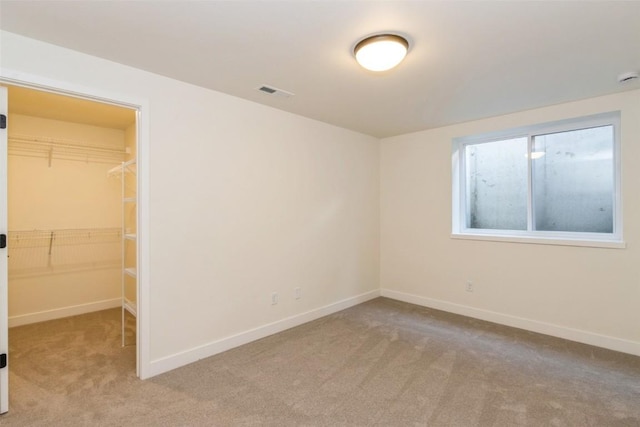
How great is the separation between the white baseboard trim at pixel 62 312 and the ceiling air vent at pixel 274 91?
3.54 meters

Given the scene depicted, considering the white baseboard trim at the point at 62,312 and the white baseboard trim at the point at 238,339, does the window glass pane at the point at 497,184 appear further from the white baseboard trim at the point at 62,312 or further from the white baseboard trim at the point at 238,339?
the white baseboard trim at the point at 62,312

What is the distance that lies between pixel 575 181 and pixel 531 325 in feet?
5.23

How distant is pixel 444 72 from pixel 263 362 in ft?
9.10

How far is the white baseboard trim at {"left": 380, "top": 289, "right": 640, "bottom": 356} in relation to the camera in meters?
2.92

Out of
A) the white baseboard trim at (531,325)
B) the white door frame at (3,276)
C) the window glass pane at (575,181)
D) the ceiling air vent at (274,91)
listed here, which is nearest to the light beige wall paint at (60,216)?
the white door frame at (3,276)

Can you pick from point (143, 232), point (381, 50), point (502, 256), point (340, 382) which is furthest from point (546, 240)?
point (143, 232)

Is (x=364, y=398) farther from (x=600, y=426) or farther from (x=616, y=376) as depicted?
(x=616, y=376)

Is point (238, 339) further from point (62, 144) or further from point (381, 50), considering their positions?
point (62, 144)

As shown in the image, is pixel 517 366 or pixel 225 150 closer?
pixel 517 366

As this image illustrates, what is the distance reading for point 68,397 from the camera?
2.21m

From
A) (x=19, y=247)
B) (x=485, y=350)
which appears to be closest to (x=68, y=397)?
(x=19, y=247)

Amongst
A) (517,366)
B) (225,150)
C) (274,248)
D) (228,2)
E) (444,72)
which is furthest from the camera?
(274,248)

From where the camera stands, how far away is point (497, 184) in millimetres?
3893

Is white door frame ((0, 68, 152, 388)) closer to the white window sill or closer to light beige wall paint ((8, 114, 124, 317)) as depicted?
light beige wall paint ((8, 114, 124, 317))
